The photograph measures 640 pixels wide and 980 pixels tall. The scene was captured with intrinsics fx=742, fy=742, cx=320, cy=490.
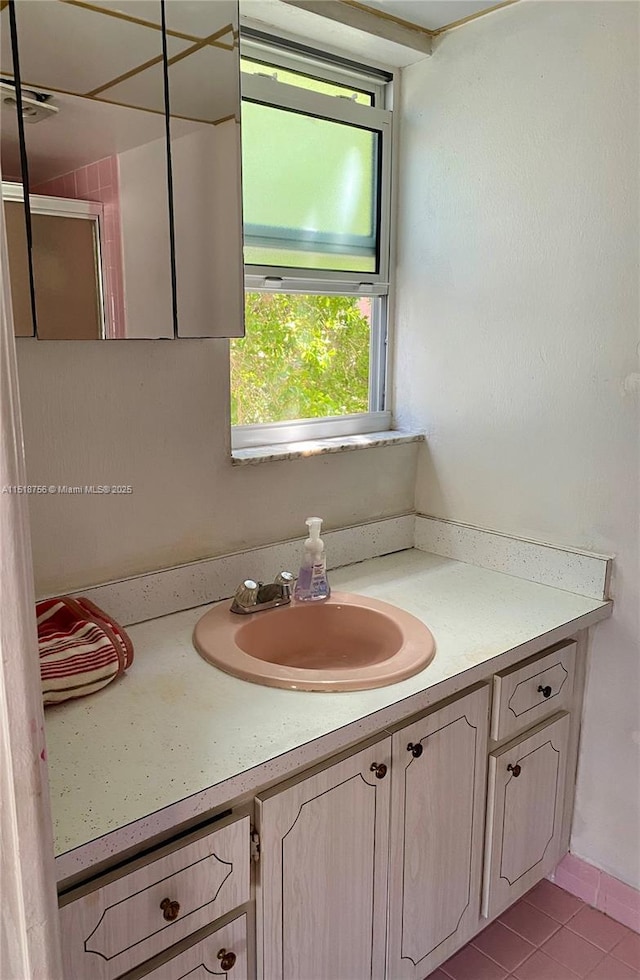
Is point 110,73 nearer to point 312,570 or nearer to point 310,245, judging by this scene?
point 310,245

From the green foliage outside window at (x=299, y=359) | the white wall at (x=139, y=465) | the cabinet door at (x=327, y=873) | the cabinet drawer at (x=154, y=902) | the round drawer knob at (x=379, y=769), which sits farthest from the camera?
the green foliage outside window at (x=299, y=359)

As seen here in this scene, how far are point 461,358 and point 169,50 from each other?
1.00 m

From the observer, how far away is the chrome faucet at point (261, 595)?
1597 mm

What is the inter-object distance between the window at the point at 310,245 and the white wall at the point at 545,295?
113mm

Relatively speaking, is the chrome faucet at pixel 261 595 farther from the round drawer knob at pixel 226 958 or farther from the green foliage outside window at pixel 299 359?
the round drawer knob at pixel 226 958

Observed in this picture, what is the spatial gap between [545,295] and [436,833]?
3.96ft

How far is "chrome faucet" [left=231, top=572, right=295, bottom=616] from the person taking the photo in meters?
1.60

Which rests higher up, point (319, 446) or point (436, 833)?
point (319, 446)

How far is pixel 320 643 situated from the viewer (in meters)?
1.70

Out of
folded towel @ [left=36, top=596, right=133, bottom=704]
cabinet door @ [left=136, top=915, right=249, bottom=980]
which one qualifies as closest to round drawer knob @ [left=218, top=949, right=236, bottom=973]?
cabinet door @ [left=136, top=915, right=249, bottom=980]

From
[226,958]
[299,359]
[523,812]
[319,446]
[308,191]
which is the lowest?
[523,812]

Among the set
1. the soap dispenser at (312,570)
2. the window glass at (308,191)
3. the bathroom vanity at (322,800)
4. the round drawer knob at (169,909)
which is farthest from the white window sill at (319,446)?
the round drawer knob at (169,909)

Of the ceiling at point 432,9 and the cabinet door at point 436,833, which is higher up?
the ceiling at point 432,9

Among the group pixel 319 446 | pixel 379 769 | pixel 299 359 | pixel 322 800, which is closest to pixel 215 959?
pixel 322 800
